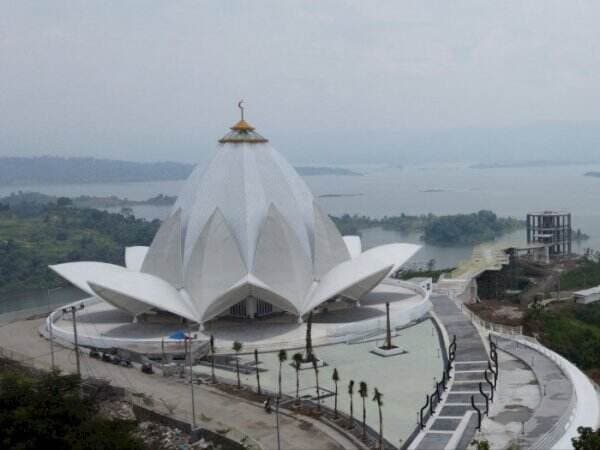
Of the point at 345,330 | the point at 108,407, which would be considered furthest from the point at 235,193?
the point at 108,407

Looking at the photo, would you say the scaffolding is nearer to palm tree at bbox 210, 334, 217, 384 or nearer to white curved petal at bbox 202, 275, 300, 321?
white curved petal at bbox 202, 275, 300, 321

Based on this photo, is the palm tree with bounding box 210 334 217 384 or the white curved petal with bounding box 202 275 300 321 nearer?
the palm tree with bounding box 210 334 217 384

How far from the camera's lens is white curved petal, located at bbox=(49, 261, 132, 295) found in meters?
27.7

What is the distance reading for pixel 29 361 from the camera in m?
24.5

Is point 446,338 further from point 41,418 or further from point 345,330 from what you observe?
point 41,418

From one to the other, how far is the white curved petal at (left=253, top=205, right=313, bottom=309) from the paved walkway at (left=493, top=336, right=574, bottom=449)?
7608 millimetres

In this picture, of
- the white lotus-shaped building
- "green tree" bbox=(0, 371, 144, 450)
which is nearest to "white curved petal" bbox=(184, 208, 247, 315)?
the white lotus-shaped building

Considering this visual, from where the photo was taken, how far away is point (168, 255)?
2883cm

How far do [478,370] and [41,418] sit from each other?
12538 mm

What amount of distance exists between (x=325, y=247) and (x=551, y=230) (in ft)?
126

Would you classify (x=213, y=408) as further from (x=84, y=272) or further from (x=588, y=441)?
(x=84, y=272)

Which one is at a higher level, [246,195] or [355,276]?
[246,195]

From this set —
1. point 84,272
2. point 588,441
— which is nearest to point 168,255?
point 84,272

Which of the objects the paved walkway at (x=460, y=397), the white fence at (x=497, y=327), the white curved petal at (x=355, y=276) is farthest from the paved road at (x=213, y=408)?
the white fence at (x=497, y=327)
